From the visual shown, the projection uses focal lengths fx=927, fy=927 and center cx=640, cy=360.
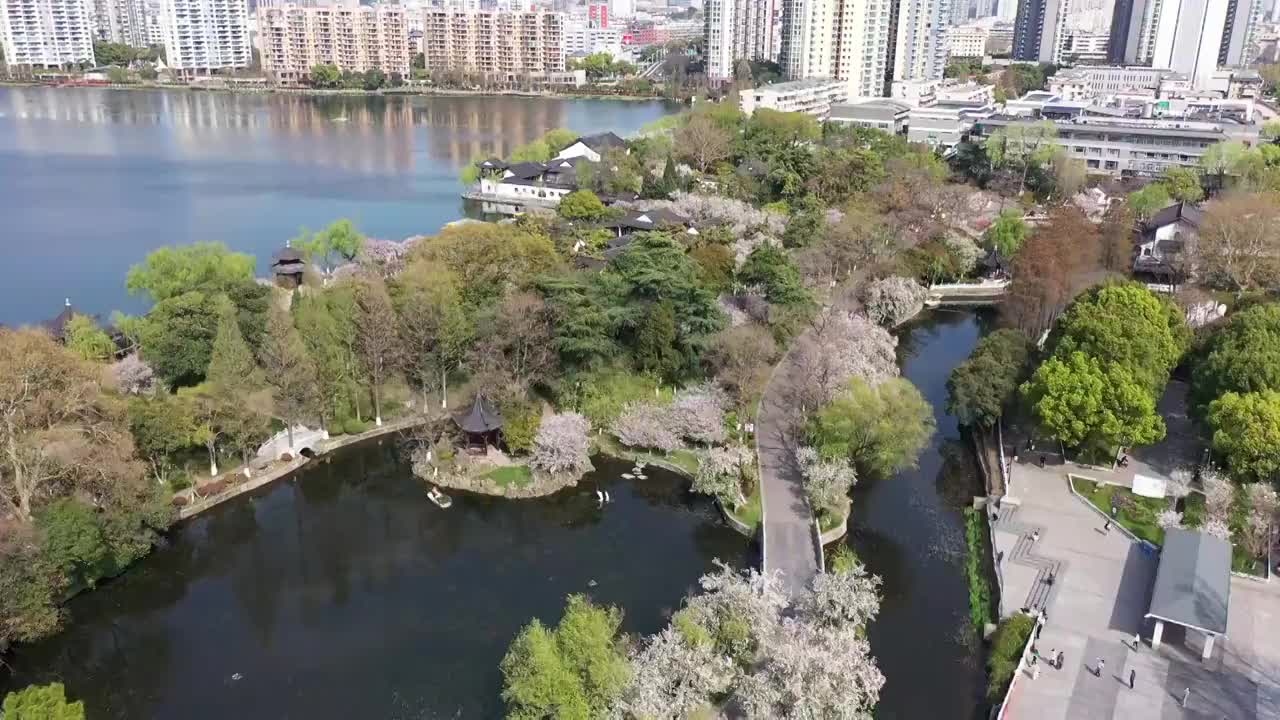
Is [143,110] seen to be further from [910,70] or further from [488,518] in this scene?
[488,518]

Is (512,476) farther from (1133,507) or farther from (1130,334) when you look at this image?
(1130,334)

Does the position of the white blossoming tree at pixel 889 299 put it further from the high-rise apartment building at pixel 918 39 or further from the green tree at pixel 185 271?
the high-rise apartment building at pixel 918 39

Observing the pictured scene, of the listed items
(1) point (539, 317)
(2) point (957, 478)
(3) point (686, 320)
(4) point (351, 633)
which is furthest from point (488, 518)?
(2) point (957, 478)

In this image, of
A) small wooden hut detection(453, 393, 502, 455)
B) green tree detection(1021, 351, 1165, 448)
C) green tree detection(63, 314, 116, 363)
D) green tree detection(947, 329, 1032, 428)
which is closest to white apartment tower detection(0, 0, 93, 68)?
green tree detection(63, 314, 116, 363)

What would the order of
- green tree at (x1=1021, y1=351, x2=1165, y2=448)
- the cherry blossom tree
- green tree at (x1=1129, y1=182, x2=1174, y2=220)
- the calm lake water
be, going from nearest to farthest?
green tree at (x1=1021, y1=351, x2=1165, y2=448)
the cherry blossom tree
the calm lake water
green tree at (x1=1129, y1=182, x2=1174, y2=220)

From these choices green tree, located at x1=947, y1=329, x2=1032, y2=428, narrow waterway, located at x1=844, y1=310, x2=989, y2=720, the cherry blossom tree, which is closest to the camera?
narrow waterway, located at x1=844, y1=310, x2=989, y2=720

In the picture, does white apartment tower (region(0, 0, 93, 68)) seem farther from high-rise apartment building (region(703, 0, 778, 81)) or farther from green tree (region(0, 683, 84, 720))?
green tree (region(0, 683, 84, 720))

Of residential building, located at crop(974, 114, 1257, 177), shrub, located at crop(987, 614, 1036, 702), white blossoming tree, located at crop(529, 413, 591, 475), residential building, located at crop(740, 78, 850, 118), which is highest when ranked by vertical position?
residential building, located at crop(740, 78, 850, 118)
